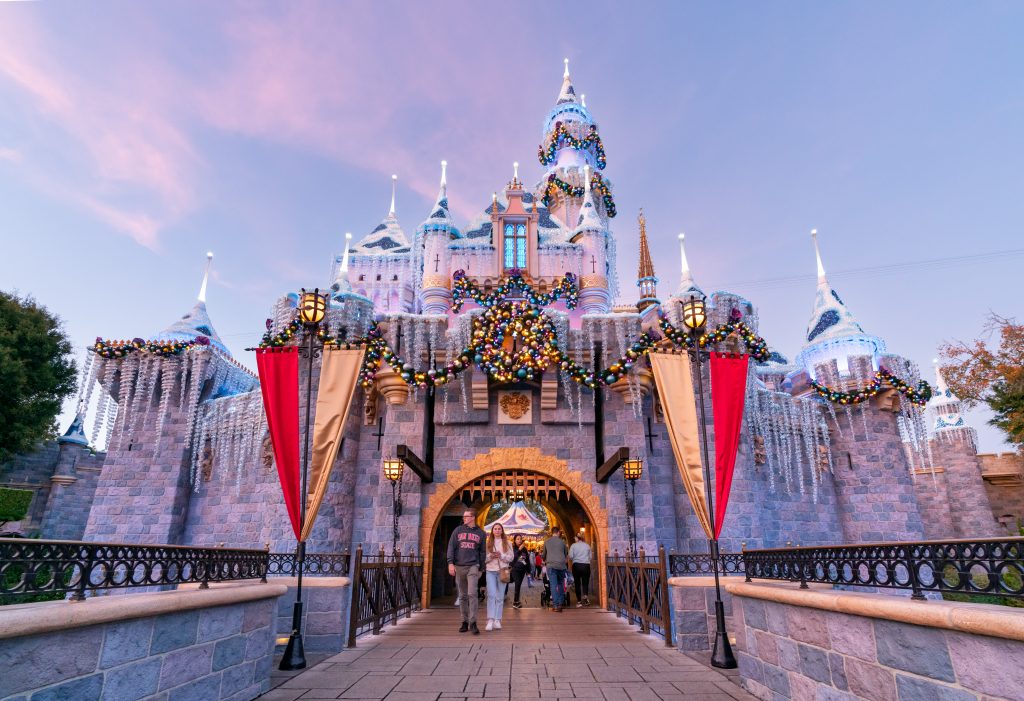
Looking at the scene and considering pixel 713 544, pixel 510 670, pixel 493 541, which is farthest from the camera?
pixel 493 541

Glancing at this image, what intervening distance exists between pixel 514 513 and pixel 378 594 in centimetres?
1500

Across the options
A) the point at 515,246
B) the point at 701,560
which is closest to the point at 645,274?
the point at 515,246

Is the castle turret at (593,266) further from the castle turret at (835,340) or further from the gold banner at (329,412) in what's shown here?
the gold banner at (329,412)

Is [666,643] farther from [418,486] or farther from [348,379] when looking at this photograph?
[418,486]

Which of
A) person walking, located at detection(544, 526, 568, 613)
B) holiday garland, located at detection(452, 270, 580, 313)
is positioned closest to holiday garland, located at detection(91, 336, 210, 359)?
holiday garland, located at detection(452, 270, 580, 313)

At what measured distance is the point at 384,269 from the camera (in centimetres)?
2794

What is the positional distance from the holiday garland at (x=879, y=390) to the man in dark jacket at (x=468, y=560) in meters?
11.9

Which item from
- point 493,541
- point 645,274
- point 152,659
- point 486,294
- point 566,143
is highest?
point 566,143

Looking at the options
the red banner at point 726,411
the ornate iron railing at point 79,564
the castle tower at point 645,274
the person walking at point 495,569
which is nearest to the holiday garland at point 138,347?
the person walking at point 495,569

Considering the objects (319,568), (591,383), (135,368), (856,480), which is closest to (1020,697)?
(319,568)

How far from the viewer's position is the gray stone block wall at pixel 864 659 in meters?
2.63

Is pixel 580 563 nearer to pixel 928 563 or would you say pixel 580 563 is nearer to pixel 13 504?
pixel 928 563

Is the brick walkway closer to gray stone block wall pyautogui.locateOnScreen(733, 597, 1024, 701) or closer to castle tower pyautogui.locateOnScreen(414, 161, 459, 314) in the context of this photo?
gray stone block wall pyautogui.locateOnScreen(733, 597, 1024, 701)

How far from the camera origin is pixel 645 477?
41.3 feet
